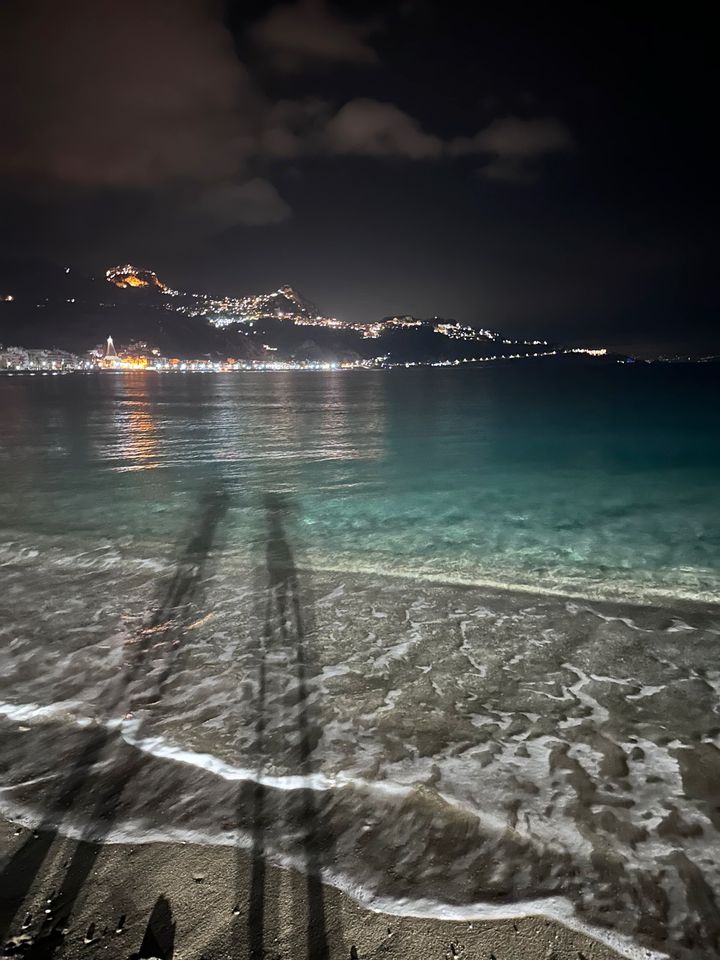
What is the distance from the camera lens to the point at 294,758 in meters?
6.12

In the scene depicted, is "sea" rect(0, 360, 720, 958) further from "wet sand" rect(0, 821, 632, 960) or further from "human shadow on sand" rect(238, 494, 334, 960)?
"wet sand" rect(0, 821, 632, 960)

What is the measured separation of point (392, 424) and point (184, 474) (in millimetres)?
28319

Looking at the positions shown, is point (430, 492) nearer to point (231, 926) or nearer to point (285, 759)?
point (285, 759)

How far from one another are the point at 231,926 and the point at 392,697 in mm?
3745

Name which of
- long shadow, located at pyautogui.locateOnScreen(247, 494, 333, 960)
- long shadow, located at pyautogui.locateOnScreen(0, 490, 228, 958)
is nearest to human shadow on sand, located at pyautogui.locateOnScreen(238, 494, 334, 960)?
long shadow, located at pyautogui.locateOnScreen(247, 494, 333, 960)

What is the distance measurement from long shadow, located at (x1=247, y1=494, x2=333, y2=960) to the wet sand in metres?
0.02

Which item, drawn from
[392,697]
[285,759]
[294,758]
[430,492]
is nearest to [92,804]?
[285,759]

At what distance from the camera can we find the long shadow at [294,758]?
4.09 meters

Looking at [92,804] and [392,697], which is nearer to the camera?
[92,804]

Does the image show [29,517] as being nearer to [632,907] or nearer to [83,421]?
[632,907]

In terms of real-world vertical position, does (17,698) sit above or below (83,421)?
below

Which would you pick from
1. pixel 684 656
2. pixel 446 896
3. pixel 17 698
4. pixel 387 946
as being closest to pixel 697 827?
pixel 446 896

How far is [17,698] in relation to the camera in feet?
23.6

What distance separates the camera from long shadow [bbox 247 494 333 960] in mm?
4090
